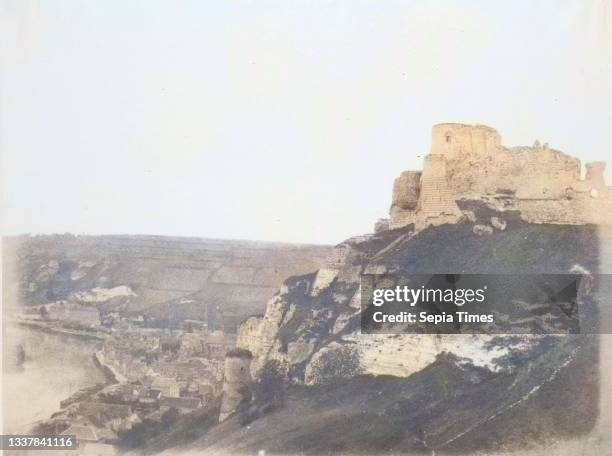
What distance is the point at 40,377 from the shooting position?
7.68 metres

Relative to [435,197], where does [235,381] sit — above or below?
below

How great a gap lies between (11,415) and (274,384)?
2124mm

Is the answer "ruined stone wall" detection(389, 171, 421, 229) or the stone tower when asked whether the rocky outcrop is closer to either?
the stone tower

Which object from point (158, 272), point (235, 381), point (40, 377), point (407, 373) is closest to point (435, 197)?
point (407, 373)

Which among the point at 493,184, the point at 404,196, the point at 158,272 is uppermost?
the point at 493,184

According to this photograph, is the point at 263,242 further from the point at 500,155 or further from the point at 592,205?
the point at 592,205

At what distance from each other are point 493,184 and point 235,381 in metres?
2.64

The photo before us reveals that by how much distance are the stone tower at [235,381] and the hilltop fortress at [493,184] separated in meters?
1.57

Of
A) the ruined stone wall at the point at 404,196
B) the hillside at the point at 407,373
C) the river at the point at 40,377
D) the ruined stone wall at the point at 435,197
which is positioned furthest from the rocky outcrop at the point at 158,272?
the ruined stone wall at the point at 435,197

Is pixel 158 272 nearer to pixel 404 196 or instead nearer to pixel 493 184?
pixel 404 196

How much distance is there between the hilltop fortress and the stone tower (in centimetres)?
157

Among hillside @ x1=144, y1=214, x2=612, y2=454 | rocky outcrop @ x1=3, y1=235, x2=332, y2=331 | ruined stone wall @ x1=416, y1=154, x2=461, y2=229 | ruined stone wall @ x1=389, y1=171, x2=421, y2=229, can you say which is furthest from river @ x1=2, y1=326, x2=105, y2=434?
ruined stone wall @ x1=416, y1=154, x2=461, y2=229

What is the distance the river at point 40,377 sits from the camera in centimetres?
766

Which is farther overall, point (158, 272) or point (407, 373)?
point (158, 272)
